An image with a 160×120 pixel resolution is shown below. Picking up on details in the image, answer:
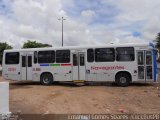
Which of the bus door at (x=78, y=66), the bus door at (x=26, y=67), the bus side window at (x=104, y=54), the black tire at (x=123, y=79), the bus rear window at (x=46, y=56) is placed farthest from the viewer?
the bus door at (x=26, y=67)

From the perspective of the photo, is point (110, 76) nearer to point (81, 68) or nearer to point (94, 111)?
point (81, 68)

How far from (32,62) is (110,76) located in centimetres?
573

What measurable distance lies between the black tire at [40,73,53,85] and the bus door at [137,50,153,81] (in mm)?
6151

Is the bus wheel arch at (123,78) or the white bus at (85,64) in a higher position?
the white bus at (85,64)

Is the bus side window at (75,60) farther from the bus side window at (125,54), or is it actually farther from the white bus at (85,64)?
the bus side window at (125,54)

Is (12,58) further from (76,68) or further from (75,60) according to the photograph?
(76,68)

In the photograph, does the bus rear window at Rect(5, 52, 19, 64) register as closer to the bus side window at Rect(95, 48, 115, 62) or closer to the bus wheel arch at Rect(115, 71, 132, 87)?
the bus side window at Rect(95, 48, 115, 62)

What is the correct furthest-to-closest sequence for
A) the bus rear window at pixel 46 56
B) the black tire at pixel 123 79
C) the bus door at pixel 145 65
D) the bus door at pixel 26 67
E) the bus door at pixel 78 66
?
the bus door at pixel 26 67 < the bus rear window at pixel 46 56 < the bus door at pixel 78 66 < the black tire at pixel 123 79 < the bus door at pixel 145 65

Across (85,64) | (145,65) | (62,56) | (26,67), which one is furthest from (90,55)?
(26,67)

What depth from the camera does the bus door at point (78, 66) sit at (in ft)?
64.7

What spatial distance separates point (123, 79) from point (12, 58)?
27.2ft

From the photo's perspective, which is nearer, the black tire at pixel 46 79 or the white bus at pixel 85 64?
the white bus at pixel 85 64

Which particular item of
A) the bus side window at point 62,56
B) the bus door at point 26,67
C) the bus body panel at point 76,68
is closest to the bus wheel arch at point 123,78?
the bus body panel at point 76,68

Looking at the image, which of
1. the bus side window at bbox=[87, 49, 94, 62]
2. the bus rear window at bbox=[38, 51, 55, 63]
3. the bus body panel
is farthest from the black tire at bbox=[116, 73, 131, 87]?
the bus rear window at bbox=[38, 51, 55, 63]
